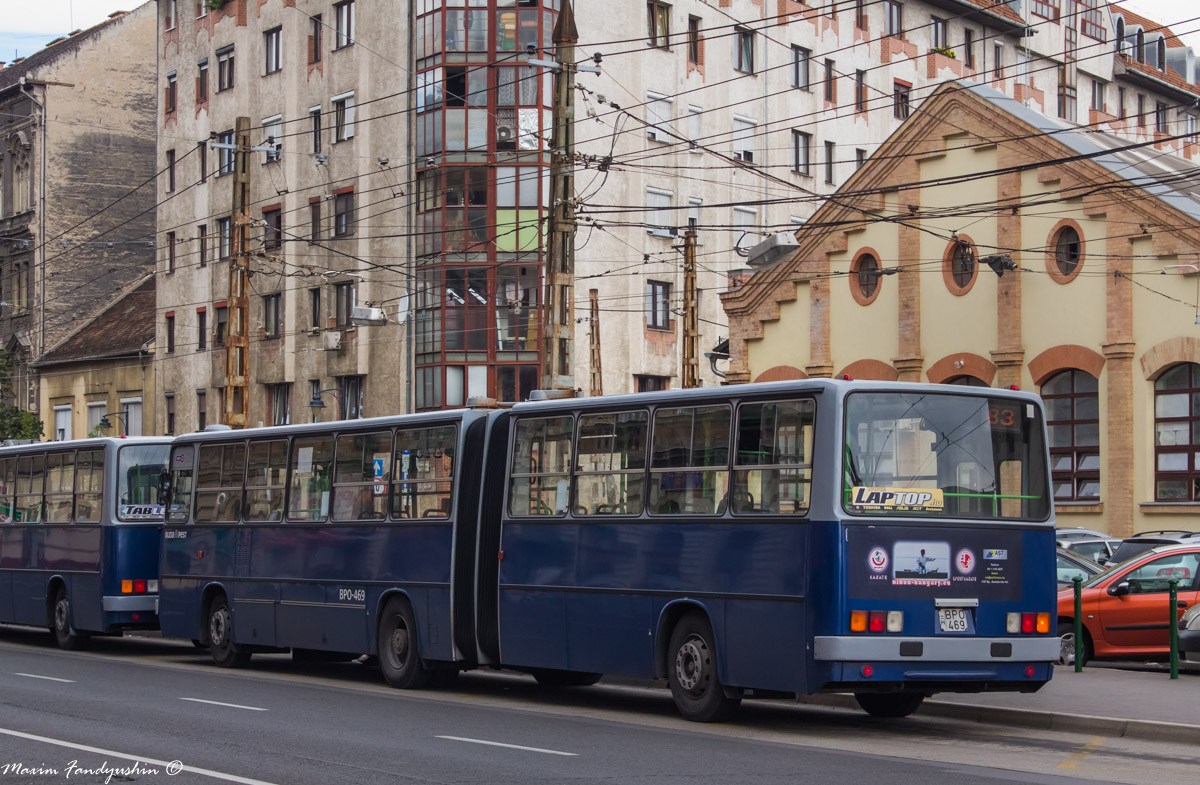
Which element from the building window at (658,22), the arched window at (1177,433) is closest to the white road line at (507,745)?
the arched window at (1177,433)

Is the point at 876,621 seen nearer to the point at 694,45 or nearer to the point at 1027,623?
the point at 1027,623

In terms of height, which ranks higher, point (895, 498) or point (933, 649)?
point (895, 498)

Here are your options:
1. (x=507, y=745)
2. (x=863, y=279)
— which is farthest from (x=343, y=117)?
(x=507, y=745)

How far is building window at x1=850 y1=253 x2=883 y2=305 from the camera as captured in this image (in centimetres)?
3712

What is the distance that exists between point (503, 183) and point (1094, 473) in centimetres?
2033

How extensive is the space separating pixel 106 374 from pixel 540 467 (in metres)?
49.2

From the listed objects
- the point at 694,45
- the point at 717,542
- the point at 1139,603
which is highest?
the point at 694,45

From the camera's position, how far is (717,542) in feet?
46.5

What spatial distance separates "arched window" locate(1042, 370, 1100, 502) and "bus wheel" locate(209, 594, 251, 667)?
1881 cm

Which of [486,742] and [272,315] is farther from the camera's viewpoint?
[272,315]

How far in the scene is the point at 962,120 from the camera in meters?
35.6

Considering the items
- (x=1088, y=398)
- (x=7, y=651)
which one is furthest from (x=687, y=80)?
(x=7, y=651)

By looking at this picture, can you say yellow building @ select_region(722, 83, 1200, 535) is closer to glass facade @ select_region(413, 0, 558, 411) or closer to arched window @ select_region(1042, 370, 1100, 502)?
arched window @ select_region(1042, 370, 1100, 502)

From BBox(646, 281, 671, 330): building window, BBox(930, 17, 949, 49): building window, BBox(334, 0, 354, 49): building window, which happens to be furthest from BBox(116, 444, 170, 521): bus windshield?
BBox(930, 17, 949, 49): building window
